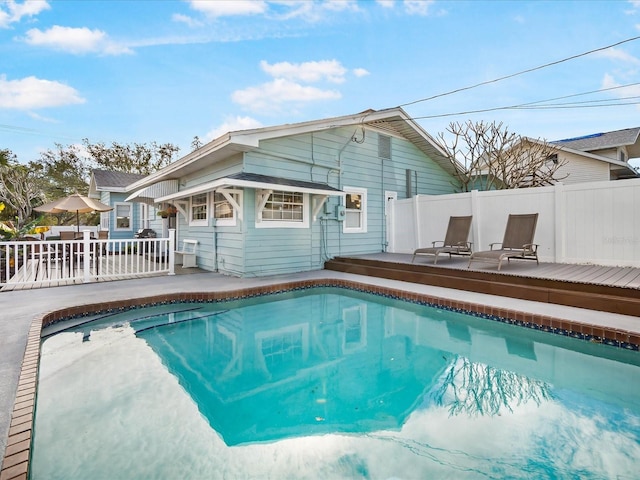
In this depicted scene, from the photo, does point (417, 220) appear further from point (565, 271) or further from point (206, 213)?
point (206, 213)

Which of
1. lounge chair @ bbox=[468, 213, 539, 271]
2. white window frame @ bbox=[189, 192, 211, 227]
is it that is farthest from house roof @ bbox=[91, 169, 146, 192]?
lounge chair @ bbox=[468, 213, 539, 271]

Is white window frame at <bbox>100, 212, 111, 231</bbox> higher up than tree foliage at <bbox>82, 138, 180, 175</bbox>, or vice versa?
tree foliage at <bbox>82, 138, 180, 175</bbox>

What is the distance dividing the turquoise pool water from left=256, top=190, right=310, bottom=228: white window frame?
10.6ft

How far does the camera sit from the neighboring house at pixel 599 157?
48.3 ft

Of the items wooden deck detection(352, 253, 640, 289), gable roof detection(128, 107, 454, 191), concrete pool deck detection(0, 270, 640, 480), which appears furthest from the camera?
gable roof detection(128, 107, 454, 191)

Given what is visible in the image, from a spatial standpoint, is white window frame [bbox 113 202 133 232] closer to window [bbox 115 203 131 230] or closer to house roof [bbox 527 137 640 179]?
window [bbox 115 203 131 230]

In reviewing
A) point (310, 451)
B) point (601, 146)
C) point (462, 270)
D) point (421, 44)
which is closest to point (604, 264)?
point (462, 270)

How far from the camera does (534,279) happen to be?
582 cm

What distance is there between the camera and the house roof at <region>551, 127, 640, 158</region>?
15594 mm

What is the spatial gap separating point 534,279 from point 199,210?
8.36m

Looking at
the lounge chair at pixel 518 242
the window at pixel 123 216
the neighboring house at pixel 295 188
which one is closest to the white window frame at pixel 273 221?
the neighboring house at pixel 295 188

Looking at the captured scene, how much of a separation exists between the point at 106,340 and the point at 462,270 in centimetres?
638

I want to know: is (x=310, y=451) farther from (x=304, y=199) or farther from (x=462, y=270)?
(x=304, y=199)

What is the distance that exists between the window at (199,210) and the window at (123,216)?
28.7 ft
